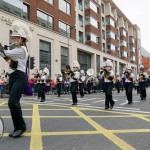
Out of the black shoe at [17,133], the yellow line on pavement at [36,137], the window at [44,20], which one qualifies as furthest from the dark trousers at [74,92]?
the window at [44,20]

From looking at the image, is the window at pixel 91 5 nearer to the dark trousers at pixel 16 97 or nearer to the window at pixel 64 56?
the window at pixel 64 56

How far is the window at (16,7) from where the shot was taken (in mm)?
23219

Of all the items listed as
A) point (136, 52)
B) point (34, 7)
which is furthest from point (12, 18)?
point (136, 52)

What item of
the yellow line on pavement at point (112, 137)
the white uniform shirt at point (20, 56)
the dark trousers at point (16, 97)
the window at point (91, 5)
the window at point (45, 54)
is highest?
the window at point (91, 5)

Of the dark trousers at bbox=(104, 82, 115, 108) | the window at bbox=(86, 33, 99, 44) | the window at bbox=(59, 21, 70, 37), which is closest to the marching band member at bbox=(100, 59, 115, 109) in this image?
the dark trousers at bbox=(104, 82, 115, 108)

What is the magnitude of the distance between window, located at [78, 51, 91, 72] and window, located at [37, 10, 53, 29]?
9.12 m

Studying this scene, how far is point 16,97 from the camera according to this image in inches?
211

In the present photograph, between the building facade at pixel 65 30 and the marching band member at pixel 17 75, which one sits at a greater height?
the building facade at pixel 65 30

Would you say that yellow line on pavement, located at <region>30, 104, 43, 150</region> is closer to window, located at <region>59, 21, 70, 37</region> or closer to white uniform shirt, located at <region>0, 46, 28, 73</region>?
white uniform shirt, located at <region>0, 46, 28, 73</region>

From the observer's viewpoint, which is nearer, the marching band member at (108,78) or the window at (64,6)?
the marching band member at (108,78)

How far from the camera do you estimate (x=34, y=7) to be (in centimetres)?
2773

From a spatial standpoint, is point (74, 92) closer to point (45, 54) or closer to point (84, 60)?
point (45, 54)

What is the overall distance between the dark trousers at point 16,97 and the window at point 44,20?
2373 centimetres

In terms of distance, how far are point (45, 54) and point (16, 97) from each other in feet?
78.6
